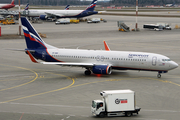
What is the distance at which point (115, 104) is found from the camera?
1139 inches

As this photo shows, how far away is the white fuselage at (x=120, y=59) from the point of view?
46.1 m

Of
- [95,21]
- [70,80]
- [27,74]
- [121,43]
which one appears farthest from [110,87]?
[95,21]

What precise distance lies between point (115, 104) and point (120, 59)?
19796 millimetres

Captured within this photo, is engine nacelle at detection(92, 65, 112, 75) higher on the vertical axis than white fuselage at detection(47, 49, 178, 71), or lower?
lower

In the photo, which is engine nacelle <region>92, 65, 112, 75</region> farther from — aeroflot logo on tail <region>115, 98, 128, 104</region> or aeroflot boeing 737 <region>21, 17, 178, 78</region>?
aeroflot logo on tail <region>115, 98, 128, 104</region>

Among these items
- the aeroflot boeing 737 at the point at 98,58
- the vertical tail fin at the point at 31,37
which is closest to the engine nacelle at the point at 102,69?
the aeroflot boeing 737 at the point at 98,58

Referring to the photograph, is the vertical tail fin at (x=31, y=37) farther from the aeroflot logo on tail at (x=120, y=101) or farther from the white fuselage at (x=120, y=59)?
the aeroflot logo on tail at (x=120, y=101)

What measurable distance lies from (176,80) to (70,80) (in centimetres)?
1655

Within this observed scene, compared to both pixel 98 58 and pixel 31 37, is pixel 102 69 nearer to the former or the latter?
pixel 98 58

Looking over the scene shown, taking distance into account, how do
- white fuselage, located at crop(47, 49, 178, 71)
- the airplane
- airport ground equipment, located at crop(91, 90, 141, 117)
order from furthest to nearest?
the airplane, white fuselage, located at crop(47, 49, 178, 71), airport ground equipment, located at crop(91, 90, 141, 117)

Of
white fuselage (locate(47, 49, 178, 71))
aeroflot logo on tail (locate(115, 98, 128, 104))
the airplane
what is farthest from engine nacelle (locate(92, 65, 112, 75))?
the airplane

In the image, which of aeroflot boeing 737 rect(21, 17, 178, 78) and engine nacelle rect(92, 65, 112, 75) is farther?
engine nacelle rect(92, 65, 112, 75)

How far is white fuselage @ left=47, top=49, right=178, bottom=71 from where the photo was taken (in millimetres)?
46125

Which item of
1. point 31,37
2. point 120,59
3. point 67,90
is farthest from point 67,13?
point 67,90
